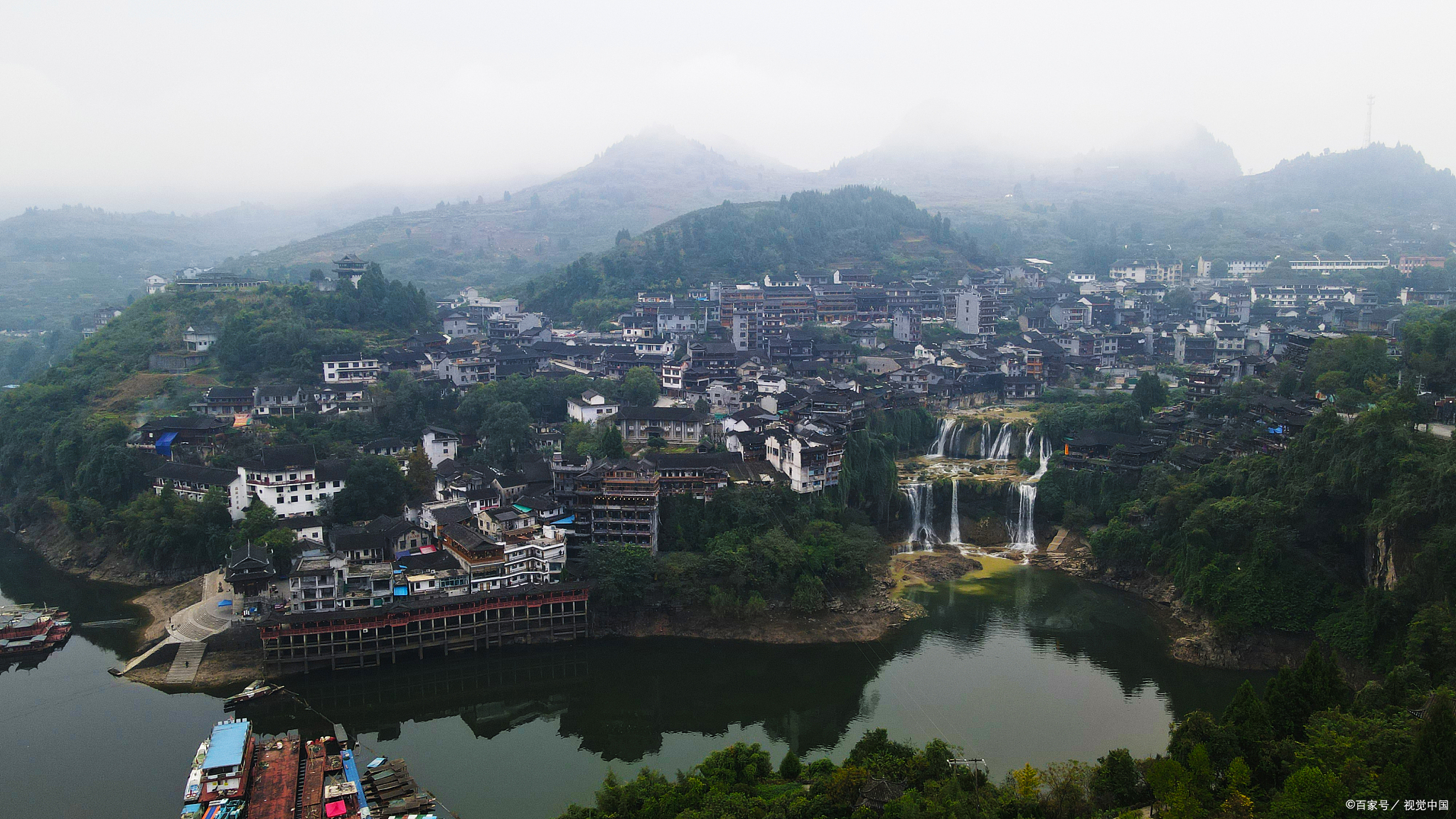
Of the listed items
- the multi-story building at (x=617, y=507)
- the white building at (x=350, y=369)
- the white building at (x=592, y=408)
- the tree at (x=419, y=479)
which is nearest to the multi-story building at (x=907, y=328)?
the white building at (x=592, y=408)

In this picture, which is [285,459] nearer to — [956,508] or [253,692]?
[253,692]

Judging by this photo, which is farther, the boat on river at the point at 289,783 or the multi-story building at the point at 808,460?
the multi-story building at the point at 808,460

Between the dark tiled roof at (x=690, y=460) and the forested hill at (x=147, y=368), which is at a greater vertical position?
the forested hill at (x=147, y=368)

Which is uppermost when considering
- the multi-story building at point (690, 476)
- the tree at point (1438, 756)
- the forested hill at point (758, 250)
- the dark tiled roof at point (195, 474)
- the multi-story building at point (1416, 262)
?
the forested hill at point (758, 250)

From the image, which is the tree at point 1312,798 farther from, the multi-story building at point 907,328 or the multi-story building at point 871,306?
the multi-story building at point 871,306

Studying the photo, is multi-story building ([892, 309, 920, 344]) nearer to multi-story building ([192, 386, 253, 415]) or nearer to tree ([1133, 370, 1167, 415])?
tree ([1133, 370, 1167, 415])

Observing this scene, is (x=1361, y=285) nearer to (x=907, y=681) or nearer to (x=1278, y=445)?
(x=1278, y=445)
